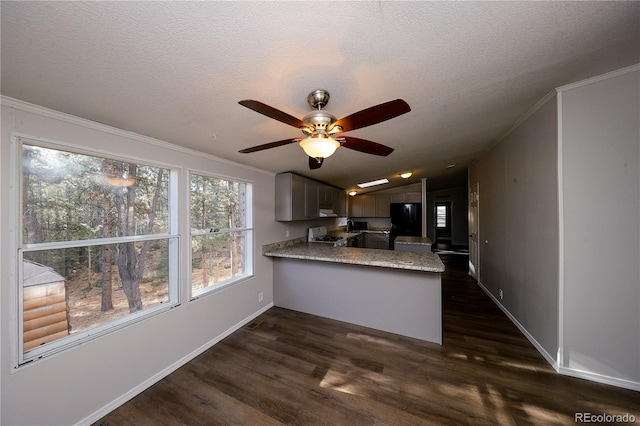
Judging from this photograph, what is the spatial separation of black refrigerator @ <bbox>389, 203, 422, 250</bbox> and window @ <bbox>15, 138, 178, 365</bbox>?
19.1 feet

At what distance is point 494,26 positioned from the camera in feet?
3.22

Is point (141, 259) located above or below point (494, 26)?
below

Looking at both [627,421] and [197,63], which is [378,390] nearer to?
[627,421]

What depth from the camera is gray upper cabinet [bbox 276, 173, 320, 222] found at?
3396mm

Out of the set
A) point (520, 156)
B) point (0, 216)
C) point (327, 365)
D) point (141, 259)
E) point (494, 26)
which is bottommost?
point (327, 365)

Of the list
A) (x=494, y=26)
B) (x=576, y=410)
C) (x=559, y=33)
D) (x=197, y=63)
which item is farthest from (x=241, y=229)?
(x=576, y=410)

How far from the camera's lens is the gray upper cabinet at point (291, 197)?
340 centimetres

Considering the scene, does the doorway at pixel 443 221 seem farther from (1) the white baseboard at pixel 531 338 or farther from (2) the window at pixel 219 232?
(2) the window at pixel 219 232

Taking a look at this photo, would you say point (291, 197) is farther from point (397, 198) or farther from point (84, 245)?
point (397, 198)

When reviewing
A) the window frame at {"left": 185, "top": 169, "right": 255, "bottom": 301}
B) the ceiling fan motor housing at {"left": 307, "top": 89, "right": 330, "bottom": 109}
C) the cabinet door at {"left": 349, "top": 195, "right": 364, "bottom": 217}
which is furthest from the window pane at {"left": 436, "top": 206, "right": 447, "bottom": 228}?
the ceiling fan motor housing at {"left": 307, "top": 89, "right": 330, "bottom": 109}

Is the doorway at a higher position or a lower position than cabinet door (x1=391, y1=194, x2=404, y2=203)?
lower

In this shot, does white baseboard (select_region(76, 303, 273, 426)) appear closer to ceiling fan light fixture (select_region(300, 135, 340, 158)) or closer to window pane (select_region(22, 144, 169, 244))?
window pane (select_region(22, 144, 169, 244))

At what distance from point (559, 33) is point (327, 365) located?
2836 millimetres

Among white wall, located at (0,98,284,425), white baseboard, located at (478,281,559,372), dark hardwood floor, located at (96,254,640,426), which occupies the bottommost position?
dark hardwood floor, located at (96,254,640,426)
